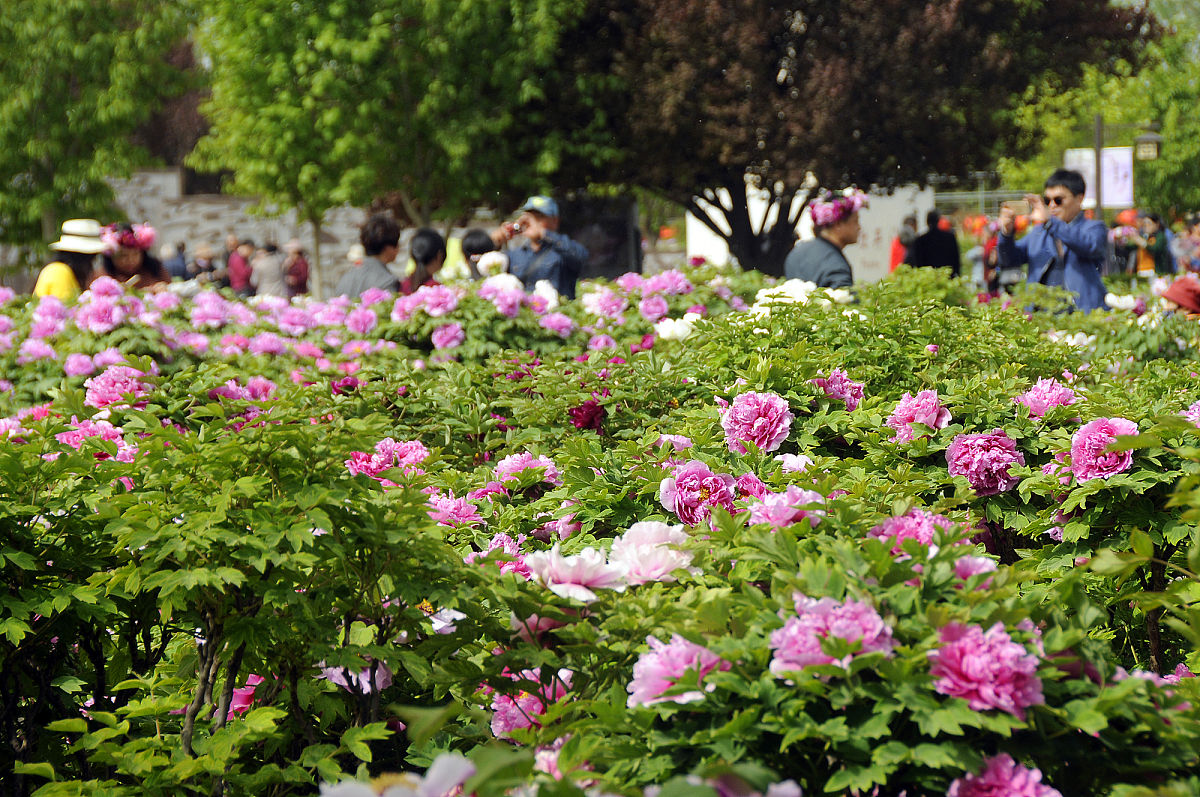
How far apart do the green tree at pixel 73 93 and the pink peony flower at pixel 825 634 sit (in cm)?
1922

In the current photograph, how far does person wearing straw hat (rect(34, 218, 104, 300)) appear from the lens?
6.73 meters

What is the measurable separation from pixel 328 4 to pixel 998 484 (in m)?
13.1

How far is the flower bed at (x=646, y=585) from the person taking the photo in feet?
5.04

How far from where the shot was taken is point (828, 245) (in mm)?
6488

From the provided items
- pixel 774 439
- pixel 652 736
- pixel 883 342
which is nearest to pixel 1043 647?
pixel 652 736

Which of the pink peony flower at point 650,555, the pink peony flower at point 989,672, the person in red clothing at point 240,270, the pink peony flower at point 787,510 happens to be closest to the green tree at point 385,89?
the person in red clothing at point 240,270

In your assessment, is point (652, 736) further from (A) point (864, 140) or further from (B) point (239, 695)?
(A) point (864, 140)

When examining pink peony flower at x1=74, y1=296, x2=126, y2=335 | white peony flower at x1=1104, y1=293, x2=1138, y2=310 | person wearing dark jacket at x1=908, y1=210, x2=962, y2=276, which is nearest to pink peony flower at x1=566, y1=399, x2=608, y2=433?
pink peony flower at x1=74, y1=296, x2=126, y2=335

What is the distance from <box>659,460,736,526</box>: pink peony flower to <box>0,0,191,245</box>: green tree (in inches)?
723

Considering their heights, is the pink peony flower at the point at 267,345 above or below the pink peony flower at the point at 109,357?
below

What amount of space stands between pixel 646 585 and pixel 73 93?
2006cm

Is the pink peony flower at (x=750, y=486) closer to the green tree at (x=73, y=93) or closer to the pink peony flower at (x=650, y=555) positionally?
the pink peony flower at (x=650, y=555)

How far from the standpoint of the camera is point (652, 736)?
159cm

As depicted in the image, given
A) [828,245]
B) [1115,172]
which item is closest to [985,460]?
[828,245]
